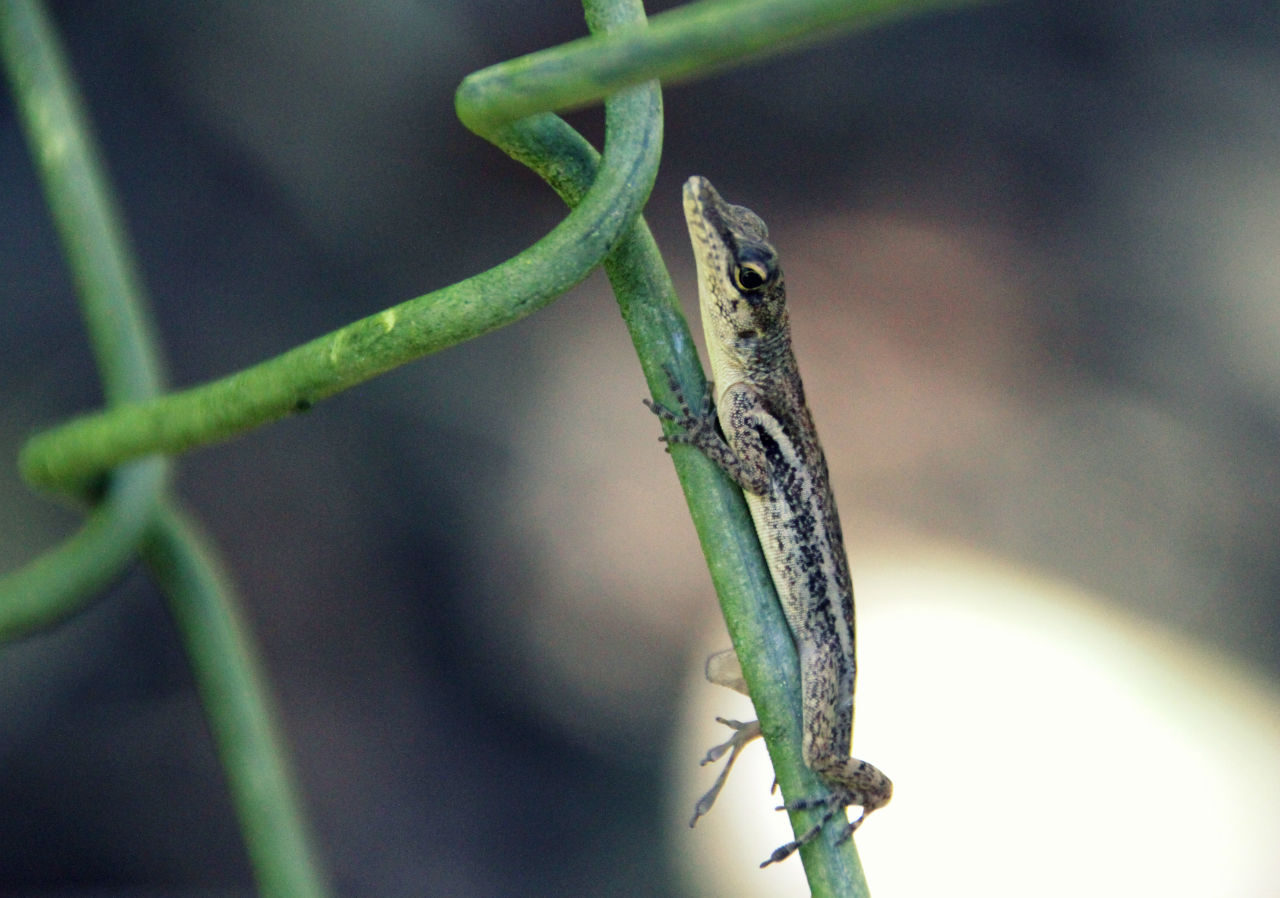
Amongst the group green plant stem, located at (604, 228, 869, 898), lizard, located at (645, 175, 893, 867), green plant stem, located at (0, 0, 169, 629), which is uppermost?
lizard, located at (645, 175, 893, 867)

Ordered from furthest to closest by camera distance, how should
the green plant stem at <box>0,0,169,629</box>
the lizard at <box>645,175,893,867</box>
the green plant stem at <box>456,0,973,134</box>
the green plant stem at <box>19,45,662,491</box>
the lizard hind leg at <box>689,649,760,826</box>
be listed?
the lizard at <box>645,175,893,867</box>, the lizard hind leg at <box>689,649,760,826</box>, the green plant stem at <box>0,0,169,629</box>, the green plant stem at <box>19,45,662,491</box>, the green plant stem at <box>456,0,973,134</box>

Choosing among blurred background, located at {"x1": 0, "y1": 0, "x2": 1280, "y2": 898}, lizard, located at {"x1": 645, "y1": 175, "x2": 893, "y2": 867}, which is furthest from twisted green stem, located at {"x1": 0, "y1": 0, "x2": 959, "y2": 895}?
blurred background, located at {"x1": 0, "y1": 0, "x2": 1280, "y2": 898}

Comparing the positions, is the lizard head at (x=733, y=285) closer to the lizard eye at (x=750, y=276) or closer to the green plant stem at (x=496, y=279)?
the lizard eye at (x=750, y=276)

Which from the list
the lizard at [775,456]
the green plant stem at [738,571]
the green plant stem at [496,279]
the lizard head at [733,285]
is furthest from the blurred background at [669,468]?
the green plant stem at [738,571]

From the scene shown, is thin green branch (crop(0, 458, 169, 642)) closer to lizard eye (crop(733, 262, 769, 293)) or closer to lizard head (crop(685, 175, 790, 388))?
lizard head (crop(685, 175, 790, 388))

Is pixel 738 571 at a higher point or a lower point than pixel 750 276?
lower

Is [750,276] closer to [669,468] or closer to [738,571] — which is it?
[738,571]

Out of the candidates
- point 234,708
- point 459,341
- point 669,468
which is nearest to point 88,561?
point 234,708
